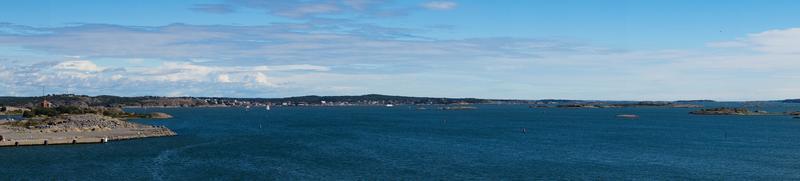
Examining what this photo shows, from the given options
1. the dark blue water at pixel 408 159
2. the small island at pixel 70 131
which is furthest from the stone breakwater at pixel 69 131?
the dark blue water at pixel 408 159

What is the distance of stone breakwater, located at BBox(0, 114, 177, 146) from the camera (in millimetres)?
86812

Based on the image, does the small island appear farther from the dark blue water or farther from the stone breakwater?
the dark blue water

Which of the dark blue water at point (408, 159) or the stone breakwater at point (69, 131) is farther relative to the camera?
the stone breakwater at point (69, 131)

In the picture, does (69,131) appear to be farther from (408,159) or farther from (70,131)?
(408,159)

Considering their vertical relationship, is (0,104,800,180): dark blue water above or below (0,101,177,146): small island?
below

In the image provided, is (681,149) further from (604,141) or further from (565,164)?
(565,164)

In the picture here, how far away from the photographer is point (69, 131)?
105812 mm

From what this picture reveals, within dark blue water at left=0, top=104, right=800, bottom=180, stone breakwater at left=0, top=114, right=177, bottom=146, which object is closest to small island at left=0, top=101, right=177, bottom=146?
stone breakwater at left=0, top=114, right=177, bottom=146

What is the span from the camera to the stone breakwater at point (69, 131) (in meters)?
86.8

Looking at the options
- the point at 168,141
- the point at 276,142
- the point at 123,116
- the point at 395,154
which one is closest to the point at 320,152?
the point at 395,154

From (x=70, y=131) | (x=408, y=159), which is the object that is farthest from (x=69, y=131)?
(x=408, y=159)

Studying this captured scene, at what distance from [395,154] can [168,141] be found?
33418 millimetres

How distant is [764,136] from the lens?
4350 inches

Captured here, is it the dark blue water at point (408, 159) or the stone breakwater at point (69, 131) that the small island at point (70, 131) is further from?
the dark blue water at point (408, 159)
